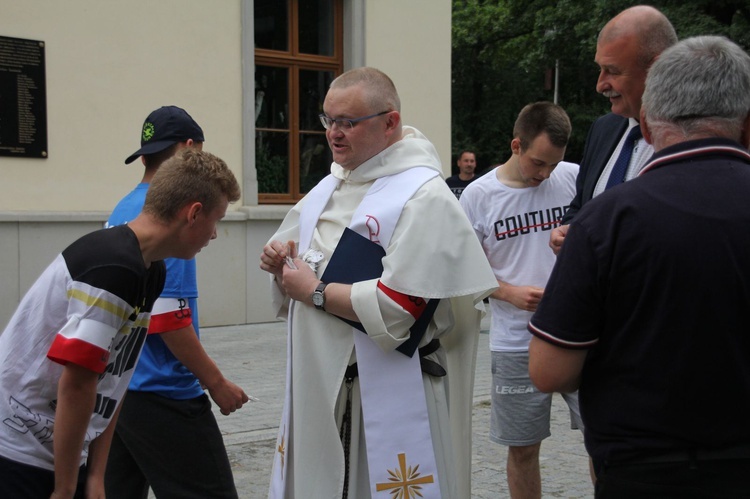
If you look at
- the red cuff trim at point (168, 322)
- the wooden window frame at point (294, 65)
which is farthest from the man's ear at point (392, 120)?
the wooden window frame at point (294, 65)

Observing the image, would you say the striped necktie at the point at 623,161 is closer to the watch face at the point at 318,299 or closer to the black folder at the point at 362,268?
the black folder at the point at 362,268

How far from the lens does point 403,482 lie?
3143 mm

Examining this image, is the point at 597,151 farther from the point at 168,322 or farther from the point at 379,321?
the point at 168,322

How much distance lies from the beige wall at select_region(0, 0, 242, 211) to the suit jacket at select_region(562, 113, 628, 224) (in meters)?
7.10

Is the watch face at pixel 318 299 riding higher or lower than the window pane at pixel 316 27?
lower

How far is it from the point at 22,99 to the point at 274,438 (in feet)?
16.4

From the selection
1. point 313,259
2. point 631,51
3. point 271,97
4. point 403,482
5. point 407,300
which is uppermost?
point 271,97

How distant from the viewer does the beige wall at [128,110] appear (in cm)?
932

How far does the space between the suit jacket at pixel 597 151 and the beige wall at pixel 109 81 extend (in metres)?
7.10

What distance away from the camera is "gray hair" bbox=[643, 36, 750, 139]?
83.9 inches

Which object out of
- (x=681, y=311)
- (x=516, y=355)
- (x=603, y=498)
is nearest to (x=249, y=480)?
(x=516, y=355)

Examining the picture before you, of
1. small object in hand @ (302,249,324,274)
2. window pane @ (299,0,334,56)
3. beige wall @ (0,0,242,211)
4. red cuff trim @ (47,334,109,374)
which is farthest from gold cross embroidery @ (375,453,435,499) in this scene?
window pane @ (299,0,334,56)

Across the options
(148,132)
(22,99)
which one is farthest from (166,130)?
(22,99)

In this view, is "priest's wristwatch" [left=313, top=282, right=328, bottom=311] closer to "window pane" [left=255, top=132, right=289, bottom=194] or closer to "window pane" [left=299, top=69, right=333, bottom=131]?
"window pane" [left=255, top=132, right=289, bottom=194]
